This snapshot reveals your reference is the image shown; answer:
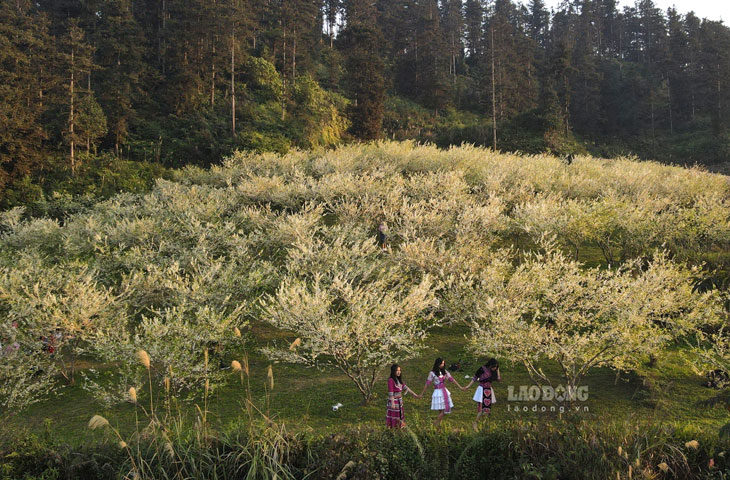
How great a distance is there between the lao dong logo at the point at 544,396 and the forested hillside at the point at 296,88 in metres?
33.6

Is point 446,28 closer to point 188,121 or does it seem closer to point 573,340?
point 188,121

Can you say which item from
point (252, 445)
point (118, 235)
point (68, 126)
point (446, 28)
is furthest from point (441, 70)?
point (252, 445)

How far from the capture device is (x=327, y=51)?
68.8 meters

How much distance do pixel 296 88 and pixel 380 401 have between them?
43.3 m

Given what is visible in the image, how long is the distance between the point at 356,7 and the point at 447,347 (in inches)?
2871

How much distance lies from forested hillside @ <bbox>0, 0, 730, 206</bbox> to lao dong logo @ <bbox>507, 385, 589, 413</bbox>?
33647 millimetres

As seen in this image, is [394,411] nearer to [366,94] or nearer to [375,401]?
[375,401]

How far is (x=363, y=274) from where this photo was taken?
1739 cm

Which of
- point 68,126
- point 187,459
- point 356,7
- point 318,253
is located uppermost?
point 356,7

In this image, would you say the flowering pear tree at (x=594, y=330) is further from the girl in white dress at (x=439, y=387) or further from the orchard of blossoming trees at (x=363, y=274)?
the girl in white dress at (x=439, y=387)

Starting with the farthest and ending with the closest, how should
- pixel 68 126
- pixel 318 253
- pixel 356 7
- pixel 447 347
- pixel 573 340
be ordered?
1. pixel 356 7
2. pixel 68 126
3. pixel 318 253
4. pixel 447 347
5. pixel 573 340

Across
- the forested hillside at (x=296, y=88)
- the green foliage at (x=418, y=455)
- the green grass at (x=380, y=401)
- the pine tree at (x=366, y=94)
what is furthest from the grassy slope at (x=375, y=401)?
the pine tree at (x=366, y=94)

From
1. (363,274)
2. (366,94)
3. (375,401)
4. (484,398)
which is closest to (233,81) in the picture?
(366,94)

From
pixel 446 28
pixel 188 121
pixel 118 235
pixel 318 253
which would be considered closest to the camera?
pixel 318 253
